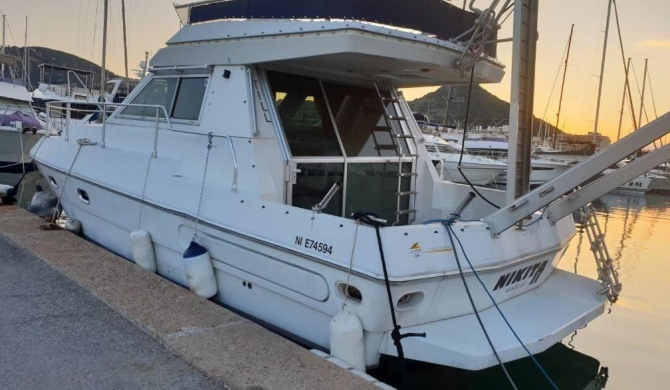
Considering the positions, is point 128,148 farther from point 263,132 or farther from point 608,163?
point 608,163

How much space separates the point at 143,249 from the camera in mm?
5176

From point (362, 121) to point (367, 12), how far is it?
1.49 meters

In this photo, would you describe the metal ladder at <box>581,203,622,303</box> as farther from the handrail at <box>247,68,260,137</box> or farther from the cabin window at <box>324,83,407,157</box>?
the handrail at <box>247,68,260,137</box>

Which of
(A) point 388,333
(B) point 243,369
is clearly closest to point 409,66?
(A) point 388,333

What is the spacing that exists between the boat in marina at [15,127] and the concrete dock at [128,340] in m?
10.4

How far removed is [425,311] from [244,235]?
1556 mm

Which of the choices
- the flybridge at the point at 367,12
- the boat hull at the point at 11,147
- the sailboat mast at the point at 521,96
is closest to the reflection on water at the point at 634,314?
the sailboat mast at the point at 521,96

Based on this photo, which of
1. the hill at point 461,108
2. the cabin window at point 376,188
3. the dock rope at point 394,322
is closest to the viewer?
the dock rope at point 394,322

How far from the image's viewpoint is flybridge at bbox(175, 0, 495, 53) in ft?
14.0

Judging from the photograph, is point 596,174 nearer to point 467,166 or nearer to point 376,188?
point 376,188

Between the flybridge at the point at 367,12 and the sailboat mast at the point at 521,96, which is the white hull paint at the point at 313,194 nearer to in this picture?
the flybridge at the point at 367,12

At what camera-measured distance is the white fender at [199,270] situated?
448 centimetres

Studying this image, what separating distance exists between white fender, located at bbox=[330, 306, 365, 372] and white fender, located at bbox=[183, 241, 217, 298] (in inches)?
59.5

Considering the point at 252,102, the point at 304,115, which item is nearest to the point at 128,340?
the point at 252,102
